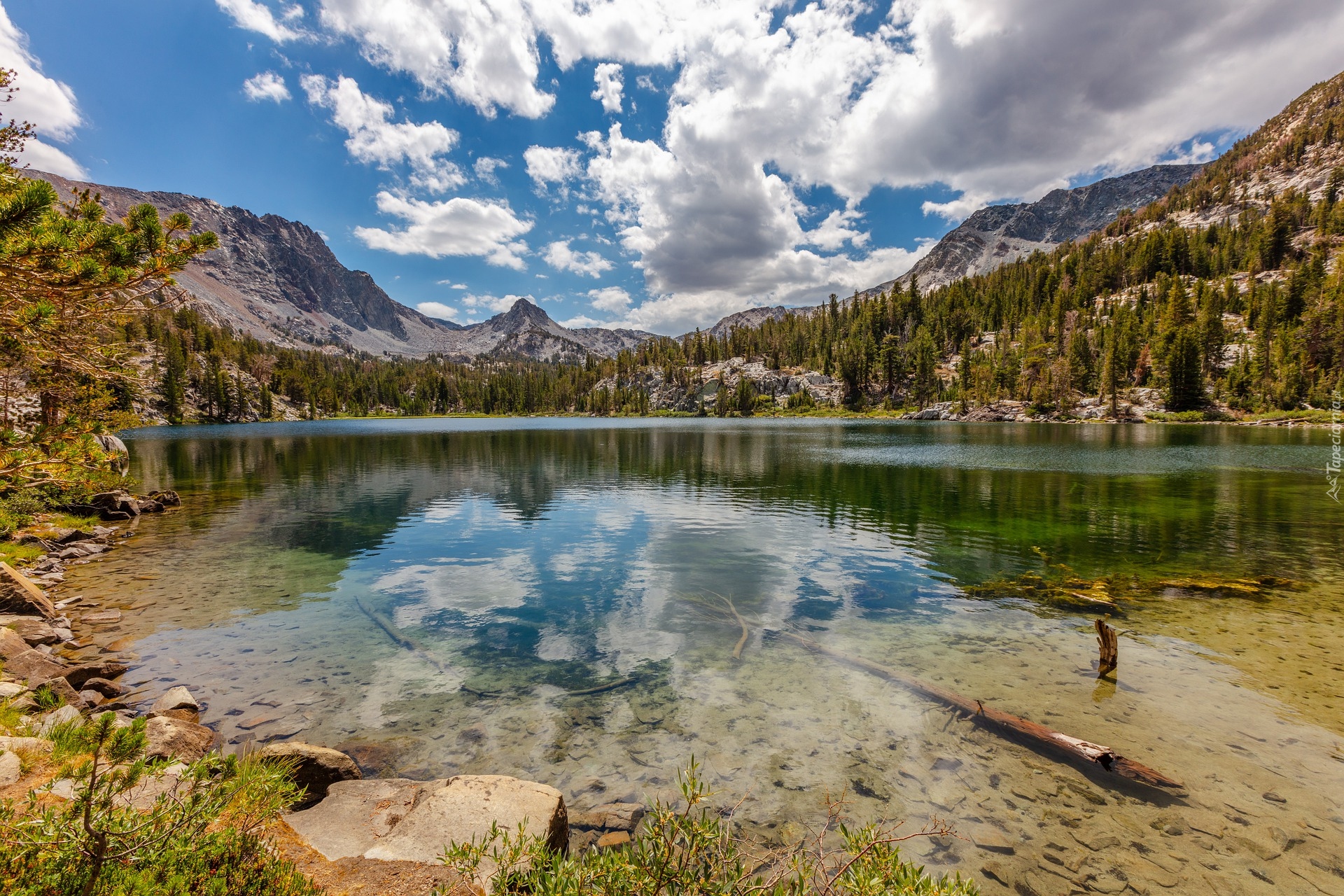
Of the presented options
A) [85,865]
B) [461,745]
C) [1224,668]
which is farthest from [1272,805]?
[85,865]

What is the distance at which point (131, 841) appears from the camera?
4.59 metres

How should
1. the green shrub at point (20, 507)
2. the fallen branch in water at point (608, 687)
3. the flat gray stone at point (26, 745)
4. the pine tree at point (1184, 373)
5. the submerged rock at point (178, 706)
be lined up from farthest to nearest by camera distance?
the pine tree at point (1184, 373)
the green shrub at point (20, 507)
the fallen branch in water at point (608, 687)
the submerged rock at point (178, 706)
the flat gray stone at point (26, 745)

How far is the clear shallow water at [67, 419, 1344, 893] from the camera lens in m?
9.45

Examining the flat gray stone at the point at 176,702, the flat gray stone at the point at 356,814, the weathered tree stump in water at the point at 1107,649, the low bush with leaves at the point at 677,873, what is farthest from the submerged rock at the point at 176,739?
the weathered tree stump in water at the point at 1107,649

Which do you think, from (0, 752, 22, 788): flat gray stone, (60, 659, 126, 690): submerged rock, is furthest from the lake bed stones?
(60, 659, 126, 690): submerged rock

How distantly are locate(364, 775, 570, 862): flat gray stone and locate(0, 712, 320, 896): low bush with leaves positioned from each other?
150cm

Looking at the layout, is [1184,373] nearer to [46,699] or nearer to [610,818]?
[610,818]

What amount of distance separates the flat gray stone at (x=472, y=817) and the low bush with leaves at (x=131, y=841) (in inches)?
59.0

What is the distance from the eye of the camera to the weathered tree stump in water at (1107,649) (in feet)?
45.2

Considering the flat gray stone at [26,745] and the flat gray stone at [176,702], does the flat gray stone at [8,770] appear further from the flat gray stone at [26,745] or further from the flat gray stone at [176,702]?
the flat gray stone at [176,702]

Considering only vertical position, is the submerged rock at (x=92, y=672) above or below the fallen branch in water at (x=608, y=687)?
above

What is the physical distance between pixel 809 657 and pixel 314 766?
12.4 metres

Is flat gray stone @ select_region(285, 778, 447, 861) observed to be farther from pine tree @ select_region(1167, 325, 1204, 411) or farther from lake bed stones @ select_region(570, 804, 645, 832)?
pine tree @ select_region(1167, 325, 1204, 411)

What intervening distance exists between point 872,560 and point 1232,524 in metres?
24.2
